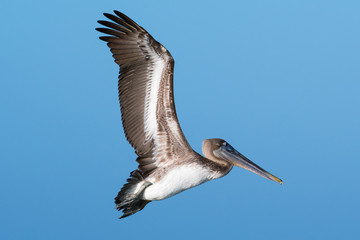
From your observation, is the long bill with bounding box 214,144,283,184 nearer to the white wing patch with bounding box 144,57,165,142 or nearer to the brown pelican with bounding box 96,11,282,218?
the brown pelican with bounding box 96,11,282,218

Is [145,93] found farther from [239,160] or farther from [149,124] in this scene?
[239,160]

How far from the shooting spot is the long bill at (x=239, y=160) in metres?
11.9

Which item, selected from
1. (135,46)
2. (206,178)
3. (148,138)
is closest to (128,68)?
(135,46)

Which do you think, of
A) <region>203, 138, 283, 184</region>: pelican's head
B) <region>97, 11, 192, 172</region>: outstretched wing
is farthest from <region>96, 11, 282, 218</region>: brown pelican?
<region>203, 138, 283, 184</region>: pelican's head

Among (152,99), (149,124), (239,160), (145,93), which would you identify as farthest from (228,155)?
(145,93)

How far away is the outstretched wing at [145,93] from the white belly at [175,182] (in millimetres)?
243

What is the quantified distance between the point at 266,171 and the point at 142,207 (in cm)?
196

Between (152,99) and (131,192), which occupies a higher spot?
(152,99)

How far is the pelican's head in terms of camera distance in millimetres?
11867

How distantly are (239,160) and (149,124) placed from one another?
1.50 meters

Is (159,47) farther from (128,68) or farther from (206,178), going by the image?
(206,178)

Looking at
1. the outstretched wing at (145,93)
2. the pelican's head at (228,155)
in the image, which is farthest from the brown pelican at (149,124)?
the pelican's head at (228,155)

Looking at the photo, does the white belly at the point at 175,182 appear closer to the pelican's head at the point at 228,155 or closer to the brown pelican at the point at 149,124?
the brown pelican at the point at 149,124

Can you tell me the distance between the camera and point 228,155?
39.0 ft
